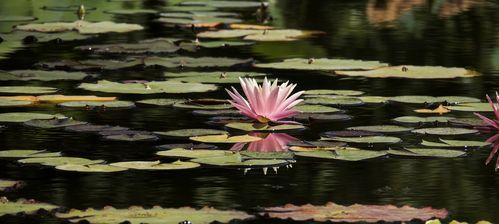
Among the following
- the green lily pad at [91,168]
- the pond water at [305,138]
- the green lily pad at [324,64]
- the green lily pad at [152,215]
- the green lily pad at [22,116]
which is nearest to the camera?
the green lily pad at [152,215]

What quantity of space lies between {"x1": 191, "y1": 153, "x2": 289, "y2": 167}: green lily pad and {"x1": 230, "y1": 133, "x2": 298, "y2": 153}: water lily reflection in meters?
0.24

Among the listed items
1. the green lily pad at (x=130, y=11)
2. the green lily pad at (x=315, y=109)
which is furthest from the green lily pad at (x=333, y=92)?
the green lily pad at (x=130, y=11)

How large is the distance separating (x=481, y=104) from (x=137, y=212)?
102 inches

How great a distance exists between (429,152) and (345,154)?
0.98 feet

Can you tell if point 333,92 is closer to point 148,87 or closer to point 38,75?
point 148,87

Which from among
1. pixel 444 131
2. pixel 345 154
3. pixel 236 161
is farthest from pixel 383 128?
pixel 236 161

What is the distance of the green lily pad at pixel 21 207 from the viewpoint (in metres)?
4.19

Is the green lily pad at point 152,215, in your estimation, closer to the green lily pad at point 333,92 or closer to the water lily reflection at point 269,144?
the water lily reflection at point 269,144

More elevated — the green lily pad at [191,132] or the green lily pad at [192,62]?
the green lily pad at [192,62]

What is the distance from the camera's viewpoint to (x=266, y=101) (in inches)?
232

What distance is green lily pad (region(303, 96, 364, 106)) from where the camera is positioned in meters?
6.46

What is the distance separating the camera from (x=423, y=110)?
6.27 metres

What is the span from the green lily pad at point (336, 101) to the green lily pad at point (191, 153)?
1317mm

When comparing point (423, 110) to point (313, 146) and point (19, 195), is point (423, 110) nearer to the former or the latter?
point (313, 146)
